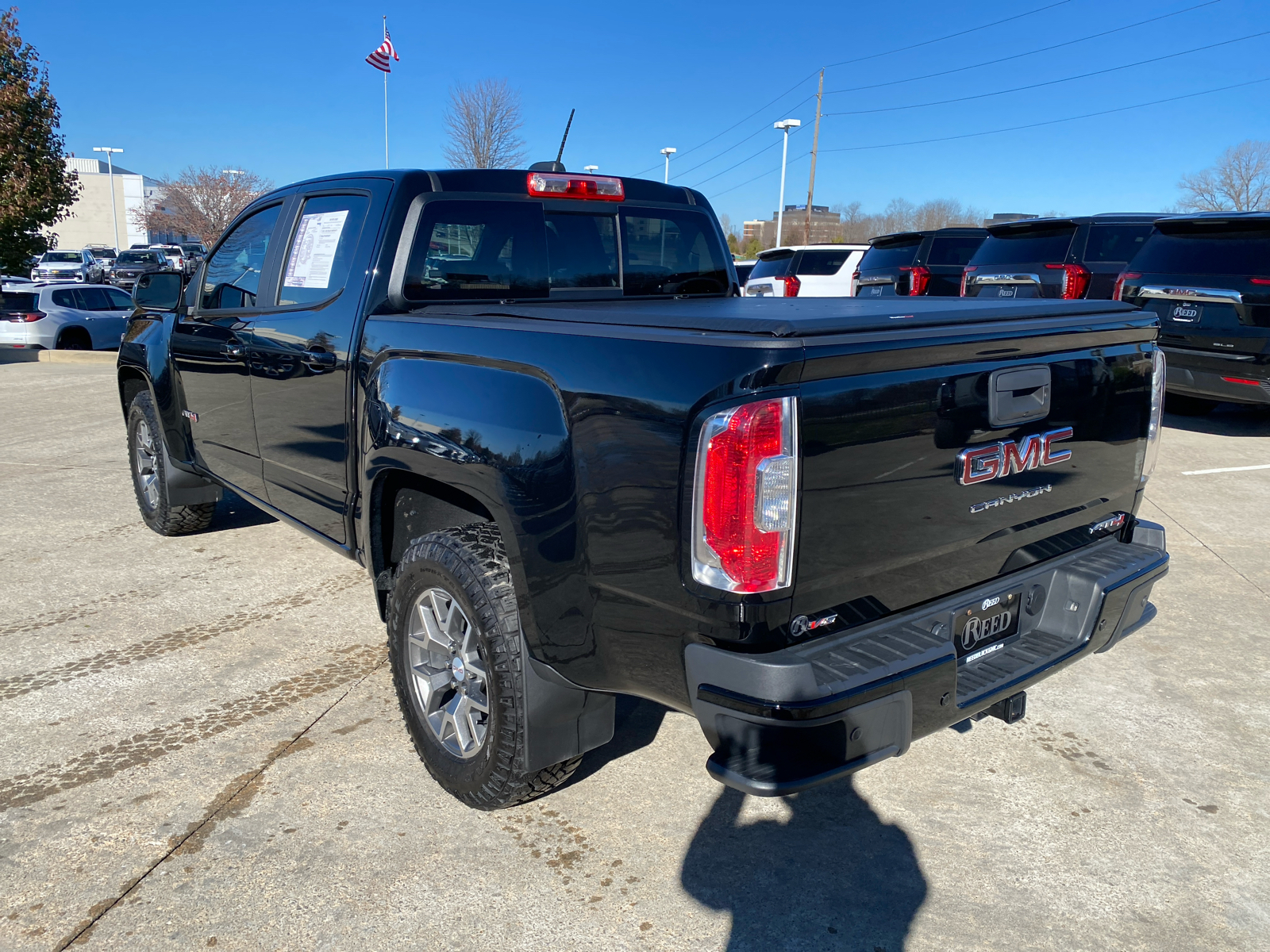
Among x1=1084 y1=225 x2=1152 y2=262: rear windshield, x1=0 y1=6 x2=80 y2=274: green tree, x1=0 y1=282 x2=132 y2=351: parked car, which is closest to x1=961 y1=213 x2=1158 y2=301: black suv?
x1=1084 y1=225 x2=1152 y2=262: rear windshield

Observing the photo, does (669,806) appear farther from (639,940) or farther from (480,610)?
(480,610)

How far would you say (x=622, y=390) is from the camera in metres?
2.18

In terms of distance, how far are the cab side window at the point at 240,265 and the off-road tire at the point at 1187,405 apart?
9.27 m

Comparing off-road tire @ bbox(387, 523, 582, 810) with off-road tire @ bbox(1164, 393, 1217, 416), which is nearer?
off-road tire @ bbox(387, 523, 582, 810)

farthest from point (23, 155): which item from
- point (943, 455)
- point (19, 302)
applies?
point (943, 455)

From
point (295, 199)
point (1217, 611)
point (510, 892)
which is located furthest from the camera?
point (1217, 611)

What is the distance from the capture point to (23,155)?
62.9 ft

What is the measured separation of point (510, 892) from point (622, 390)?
4.54 feet

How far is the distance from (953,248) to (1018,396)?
38.5 feet

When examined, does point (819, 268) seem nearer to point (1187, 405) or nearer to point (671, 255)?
point (1187, 405)

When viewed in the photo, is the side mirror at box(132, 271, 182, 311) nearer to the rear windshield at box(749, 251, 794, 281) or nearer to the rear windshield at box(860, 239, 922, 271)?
the rear windshield at box(860, 239, 922, 271)

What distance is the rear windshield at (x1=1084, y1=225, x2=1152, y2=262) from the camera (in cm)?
1016

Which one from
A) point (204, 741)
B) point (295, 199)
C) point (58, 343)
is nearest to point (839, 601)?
point (204, 741)

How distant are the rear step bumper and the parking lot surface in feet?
1.80
